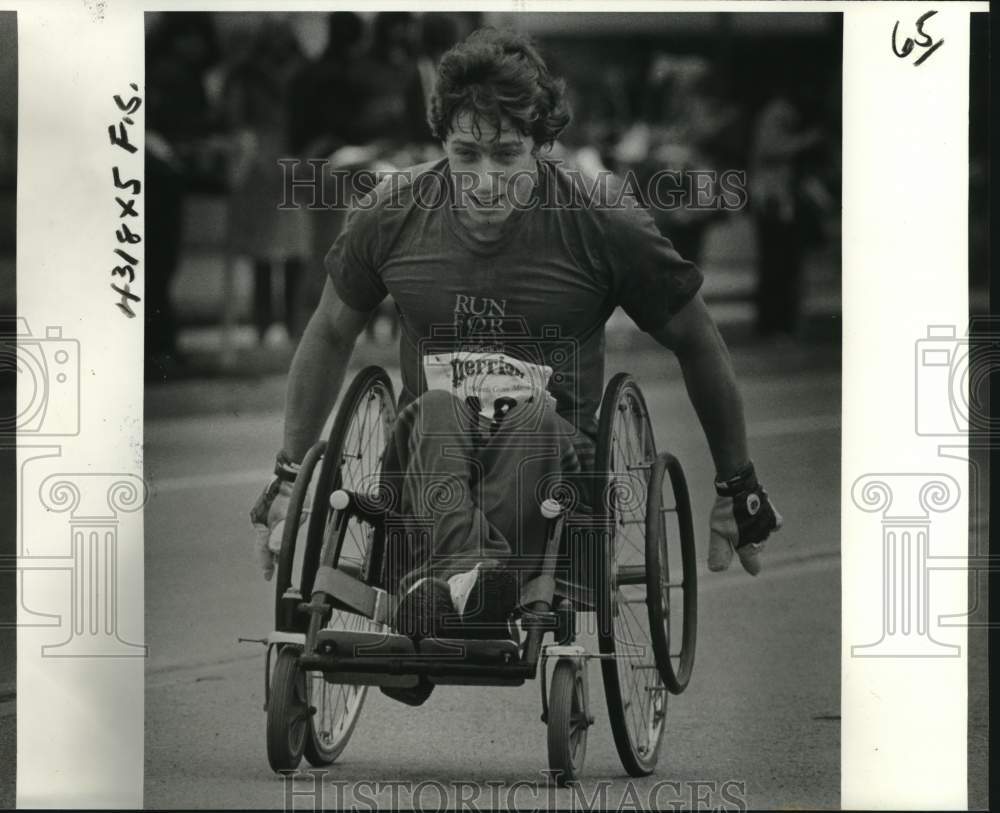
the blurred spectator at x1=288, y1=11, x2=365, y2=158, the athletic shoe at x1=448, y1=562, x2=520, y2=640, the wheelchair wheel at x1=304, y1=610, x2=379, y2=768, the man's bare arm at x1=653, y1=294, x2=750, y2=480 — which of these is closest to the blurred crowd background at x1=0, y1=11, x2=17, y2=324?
the blurred spectator at x1=288, y1=11, x2=365, y2=158

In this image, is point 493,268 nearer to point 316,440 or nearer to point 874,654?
point 316,440

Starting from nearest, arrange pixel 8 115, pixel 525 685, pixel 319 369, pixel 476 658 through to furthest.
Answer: pixel 476 658 → pixel 8 115 → pixel 319 369 → pixel 525 685

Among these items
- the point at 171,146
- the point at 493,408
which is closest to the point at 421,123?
the point at 171,146

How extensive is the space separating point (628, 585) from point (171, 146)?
64.3 inches

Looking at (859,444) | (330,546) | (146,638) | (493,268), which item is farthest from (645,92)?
(146,638)

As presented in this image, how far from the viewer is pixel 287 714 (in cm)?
560

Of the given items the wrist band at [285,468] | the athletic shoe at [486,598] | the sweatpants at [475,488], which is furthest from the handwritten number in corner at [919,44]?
the wrist band at [285,468]

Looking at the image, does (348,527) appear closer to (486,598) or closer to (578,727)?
(486,598)

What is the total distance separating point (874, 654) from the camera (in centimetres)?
584

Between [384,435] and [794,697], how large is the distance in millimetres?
1298

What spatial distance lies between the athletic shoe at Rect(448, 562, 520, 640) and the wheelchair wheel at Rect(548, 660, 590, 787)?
0.18 m

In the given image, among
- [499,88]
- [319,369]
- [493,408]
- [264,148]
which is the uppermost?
[499,88]

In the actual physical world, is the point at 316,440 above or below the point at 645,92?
below

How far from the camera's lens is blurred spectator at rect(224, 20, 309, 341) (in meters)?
5.77
